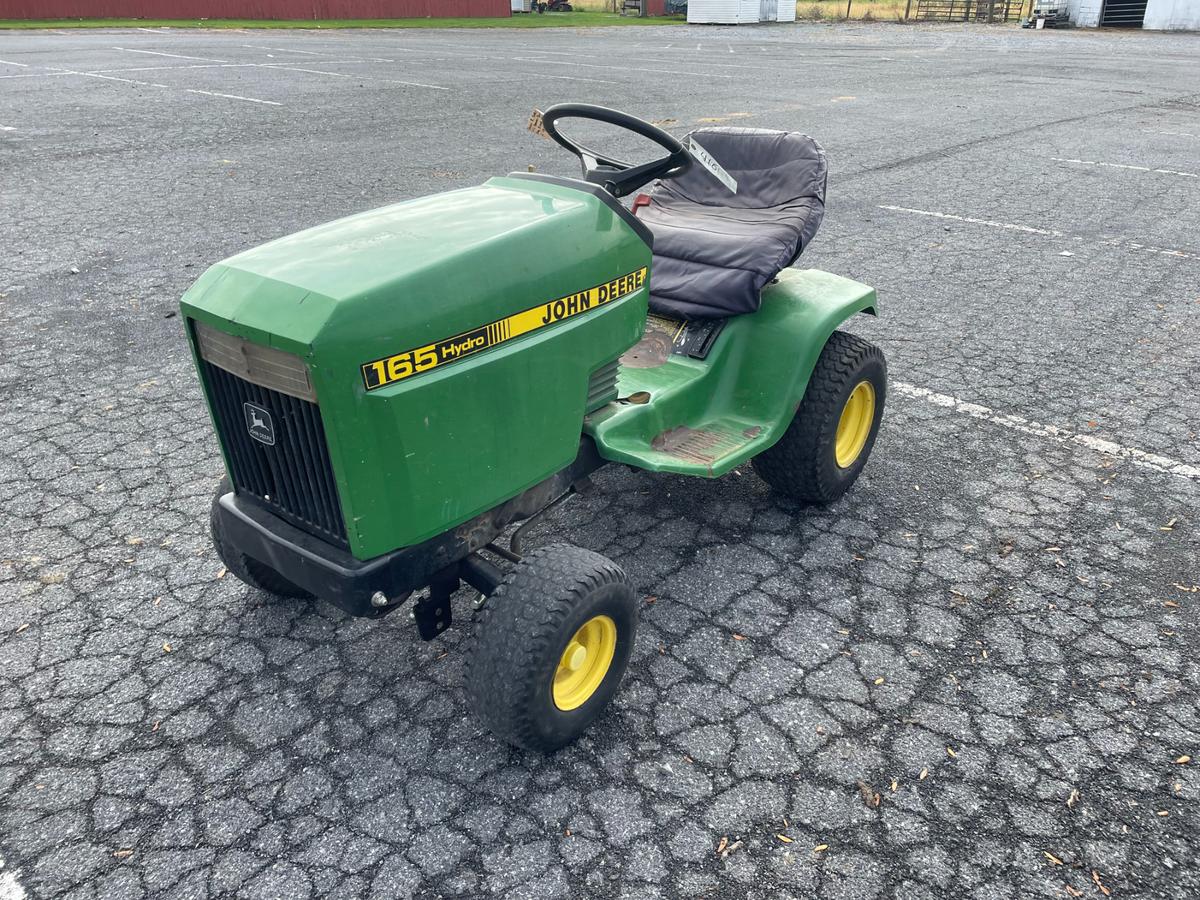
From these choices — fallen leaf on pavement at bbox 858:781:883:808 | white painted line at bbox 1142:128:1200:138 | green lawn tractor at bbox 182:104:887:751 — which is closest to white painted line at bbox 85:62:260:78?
white painted line at bbox 1142:128:1200:138

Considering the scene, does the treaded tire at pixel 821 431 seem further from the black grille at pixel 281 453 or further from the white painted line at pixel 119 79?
the white painted line at pixel 119 79

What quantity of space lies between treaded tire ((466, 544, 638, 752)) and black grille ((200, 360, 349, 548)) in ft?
1.34

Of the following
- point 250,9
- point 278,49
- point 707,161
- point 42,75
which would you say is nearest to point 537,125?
point 707,161

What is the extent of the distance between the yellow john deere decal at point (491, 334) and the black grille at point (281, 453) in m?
0.17

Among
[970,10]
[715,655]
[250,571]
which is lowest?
[970,10]

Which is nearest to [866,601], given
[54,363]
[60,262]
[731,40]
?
[54,363]

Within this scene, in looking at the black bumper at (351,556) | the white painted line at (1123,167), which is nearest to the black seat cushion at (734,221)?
the black bumper at (351,556)

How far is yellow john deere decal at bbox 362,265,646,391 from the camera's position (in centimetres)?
195

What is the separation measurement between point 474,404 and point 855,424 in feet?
6.04

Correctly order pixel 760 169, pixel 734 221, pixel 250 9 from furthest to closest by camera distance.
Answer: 1. pixel 250 9
2. pixel 760 169
3. pixel 734 221

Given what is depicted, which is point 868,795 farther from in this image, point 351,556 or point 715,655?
point 351,556

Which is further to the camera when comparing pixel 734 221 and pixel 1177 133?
pixel 1177 133

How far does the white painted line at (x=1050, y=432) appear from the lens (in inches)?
143

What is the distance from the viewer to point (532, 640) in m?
2.10
